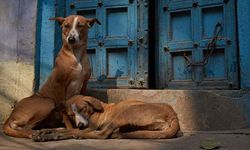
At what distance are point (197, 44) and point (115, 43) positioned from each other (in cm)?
139

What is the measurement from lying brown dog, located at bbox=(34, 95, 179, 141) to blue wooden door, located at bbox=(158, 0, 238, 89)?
1.51m

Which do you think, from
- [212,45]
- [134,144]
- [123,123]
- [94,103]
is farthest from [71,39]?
[212,45]

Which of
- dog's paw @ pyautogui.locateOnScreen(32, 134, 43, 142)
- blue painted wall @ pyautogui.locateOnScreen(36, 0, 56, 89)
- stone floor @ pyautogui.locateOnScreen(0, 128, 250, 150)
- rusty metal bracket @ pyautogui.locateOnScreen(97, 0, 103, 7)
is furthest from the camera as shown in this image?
rusty metal bracket @ pyautogui.locateOnScreen(97, 0, 103, 7)

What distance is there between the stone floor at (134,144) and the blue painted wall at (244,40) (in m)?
1.11

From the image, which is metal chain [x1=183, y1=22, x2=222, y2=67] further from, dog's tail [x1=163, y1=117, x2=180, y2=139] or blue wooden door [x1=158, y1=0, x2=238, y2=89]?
dog's tail [x1=163, y1=117, x2=180, y2=139]

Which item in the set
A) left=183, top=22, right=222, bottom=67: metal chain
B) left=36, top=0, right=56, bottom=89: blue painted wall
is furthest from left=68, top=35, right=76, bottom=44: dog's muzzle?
left=183, top=22, right=222, bottom=67: metal chain

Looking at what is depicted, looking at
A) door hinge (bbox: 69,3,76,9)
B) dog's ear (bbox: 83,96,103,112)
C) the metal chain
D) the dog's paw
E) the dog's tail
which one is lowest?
the dog's paw

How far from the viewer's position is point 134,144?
311cm

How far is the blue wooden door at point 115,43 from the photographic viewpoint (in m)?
5.19

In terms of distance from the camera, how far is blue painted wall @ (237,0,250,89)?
4418mm

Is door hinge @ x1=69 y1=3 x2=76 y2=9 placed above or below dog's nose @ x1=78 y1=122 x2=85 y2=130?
above

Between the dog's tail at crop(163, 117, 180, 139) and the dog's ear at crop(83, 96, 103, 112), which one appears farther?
the dog's ear at crop(83, 96, 103, 112)

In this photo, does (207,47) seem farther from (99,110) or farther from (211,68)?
(99,110)

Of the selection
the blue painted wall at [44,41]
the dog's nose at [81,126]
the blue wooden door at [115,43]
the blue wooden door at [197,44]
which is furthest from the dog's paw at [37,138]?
the blue wooden door at [197,44]
